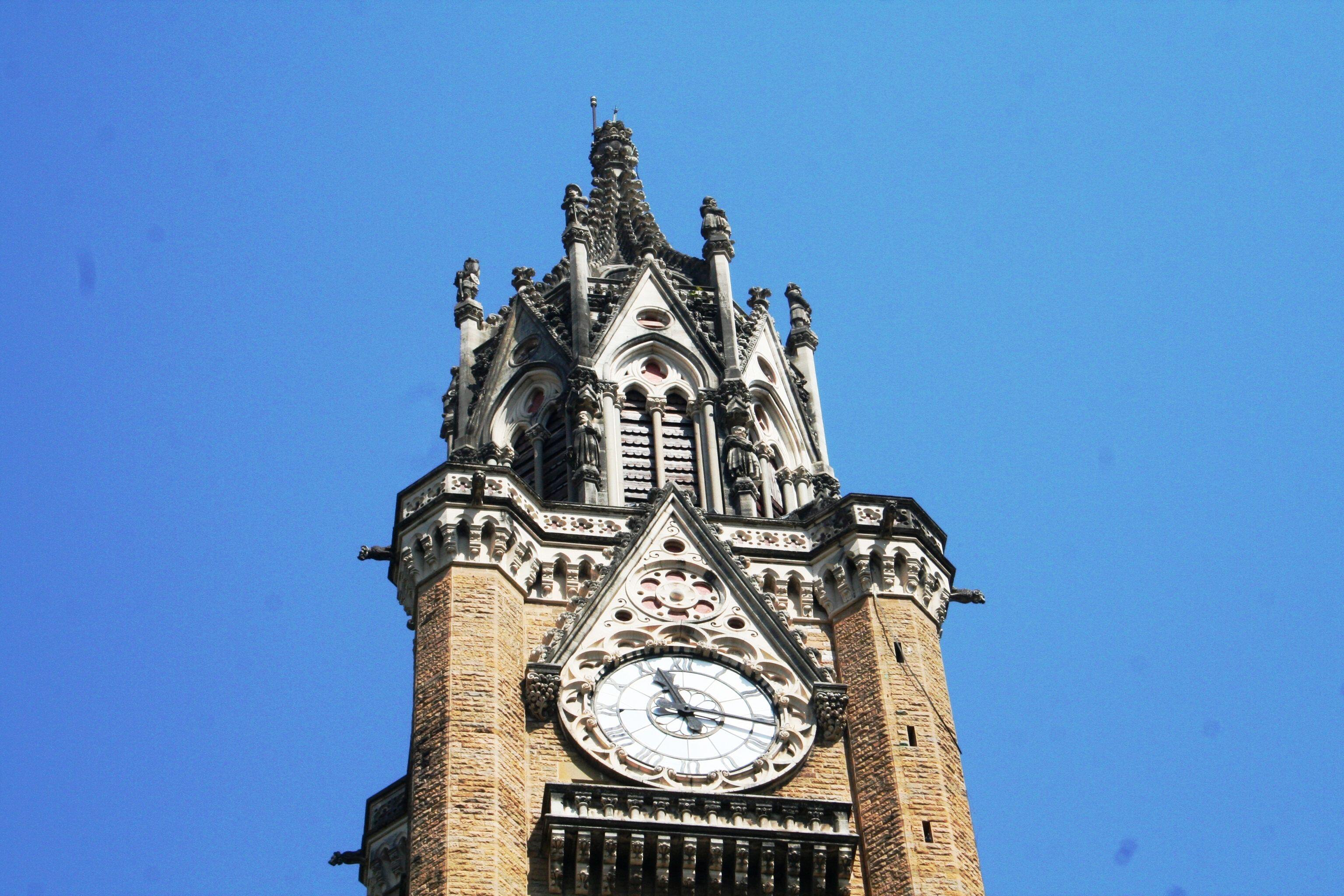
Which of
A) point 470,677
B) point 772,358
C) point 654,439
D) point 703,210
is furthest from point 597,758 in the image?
point 703,210

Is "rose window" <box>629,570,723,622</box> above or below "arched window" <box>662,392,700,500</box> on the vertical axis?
below

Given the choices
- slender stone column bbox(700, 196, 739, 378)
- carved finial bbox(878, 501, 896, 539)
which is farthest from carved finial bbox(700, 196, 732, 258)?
carved finial bbox(878, 501, 896, 539)

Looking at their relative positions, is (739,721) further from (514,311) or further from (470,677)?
(514,311)

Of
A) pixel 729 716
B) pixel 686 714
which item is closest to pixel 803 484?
pixel 729 716

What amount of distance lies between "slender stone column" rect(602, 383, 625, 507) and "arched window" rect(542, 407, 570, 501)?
70 cm

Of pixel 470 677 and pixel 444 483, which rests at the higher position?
pixel 444 483

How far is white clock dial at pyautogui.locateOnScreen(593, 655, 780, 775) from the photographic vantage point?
126ft

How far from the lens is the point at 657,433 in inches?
1821

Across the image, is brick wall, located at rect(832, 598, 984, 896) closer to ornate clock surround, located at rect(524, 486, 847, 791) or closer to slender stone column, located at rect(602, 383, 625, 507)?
ornate clock surround, located at rect(524, 486, 847, 791)

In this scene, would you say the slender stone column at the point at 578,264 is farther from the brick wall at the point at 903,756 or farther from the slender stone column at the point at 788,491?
the brick wall at the point at 903,756

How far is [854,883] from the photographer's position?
36.5 metres

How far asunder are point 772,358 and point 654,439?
441 cm

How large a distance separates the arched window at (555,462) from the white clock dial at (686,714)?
572 cm

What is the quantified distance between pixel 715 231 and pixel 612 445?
7.34m
